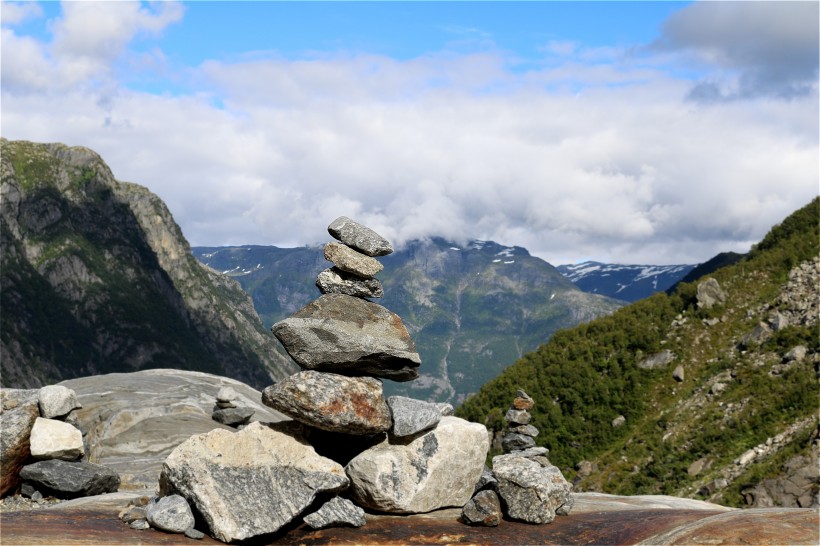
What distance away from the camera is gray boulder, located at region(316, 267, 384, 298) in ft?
80.4

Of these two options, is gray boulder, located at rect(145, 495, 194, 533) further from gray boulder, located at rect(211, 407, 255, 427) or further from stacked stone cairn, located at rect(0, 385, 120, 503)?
gray boulder, located at rect(211, 407, 255, 427)

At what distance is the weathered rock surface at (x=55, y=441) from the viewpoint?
2620 cm

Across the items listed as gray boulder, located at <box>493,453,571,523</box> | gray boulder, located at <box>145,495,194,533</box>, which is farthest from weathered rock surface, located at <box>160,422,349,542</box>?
gray boulder, located at <box>493,453,571,523</box>

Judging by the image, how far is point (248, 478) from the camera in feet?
66.7

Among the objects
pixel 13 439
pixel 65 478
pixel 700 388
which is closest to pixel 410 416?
pixel 65 478

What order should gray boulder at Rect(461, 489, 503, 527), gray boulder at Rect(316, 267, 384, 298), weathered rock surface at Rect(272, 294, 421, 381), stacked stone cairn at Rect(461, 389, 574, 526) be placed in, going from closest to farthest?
gray boulder at Rect(461, 489, 503, 527) → stacked stone cairn at Rect(461, 389, 574, 526) → weathered rock surface at Rect(272, 294, 421, 381) → gray boulder at Rect(316, 267, 384, 298)

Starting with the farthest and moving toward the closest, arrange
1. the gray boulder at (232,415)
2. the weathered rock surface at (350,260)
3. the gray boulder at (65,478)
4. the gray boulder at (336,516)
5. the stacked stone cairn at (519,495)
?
1. the gray boulder at (232,415)
2. the gray boulder at (65,478)
3. the weathered rock surface at (350,260)
4. the stacked stone cairn at (519,495)
5. the gray boulder at (336,516)

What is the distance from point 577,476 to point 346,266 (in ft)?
117

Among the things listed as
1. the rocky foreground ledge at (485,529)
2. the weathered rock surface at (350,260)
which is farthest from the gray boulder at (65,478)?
the weathered rock surface at (350,260)

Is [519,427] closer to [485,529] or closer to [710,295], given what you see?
[485,529]

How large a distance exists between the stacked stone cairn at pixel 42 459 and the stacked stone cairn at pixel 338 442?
6.55m

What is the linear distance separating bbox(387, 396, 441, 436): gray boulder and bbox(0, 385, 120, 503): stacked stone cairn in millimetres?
11926

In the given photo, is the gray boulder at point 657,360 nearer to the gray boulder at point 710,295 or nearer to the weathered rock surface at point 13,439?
the gray boulder at point 710,295

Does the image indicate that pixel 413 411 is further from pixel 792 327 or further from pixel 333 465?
pixel 792 327
